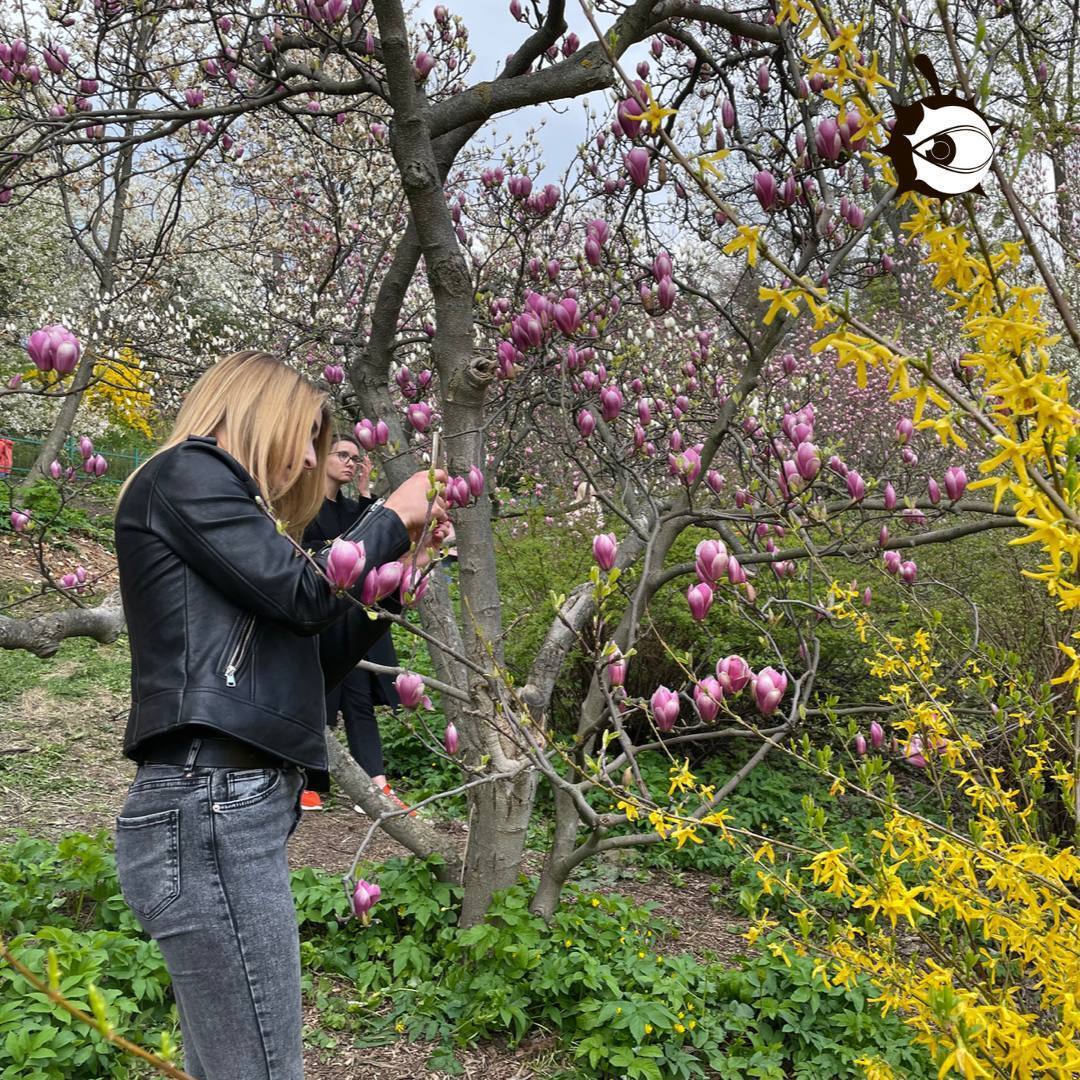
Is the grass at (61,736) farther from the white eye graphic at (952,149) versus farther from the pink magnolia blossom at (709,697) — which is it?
the white eye graphic at (952,149)

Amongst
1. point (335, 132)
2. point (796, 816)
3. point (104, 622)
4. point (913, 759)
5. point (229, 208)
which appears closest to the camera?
point (913, 759)

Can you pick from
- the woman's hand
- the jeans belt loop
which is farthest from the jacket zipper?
the woman's hand

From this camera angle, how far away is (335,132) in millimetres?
7289

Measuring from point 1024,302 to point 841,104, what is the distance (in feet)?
1.27

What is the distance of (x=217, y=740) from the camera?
4.87 ft

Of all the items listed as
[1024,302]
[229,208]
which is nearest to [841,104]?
[1024,302]

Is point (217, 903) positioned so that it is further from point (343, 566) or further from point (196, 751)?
point (343, 566)

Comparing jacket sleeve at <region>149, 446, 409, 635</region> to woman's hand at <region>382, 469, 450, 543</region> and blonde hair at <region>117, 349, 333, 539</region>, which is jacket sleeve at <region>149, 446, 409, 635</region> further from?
woman's hand at <region>382, 469, 450, 543</region>

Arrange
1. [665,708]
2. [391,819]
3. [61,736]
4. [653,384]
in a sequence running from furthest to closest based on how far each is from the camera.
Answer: [61,736], [653,384], [391,819], [665,708]

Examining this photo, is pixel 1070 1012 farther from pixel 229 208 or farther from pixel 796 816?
pixel 229 208

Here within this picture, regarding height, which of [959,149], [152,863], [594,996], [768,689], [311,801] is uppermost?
[959,149]

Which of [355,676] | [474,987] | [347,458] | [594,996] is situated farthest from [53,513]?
[594,996]

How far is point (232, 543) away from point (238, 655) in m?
0.19

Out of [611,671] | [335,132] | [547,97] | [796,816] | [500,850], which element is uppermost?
[335,132]
